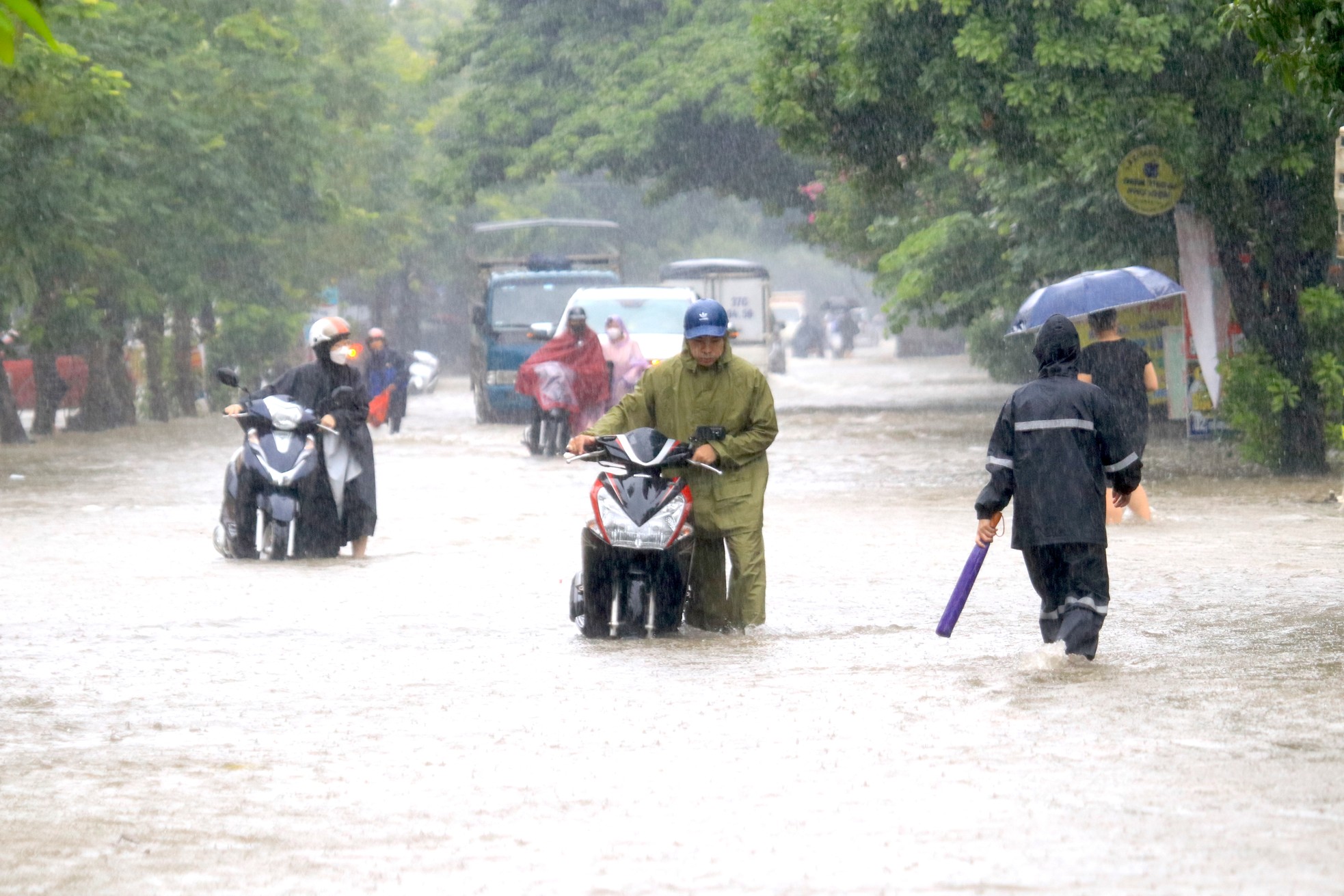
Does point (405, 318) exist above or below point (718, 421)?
above

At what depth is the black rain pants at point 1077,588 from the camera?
818 cm

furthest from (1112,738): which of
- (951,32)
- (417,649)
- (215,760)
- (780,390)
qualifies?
(780,390)

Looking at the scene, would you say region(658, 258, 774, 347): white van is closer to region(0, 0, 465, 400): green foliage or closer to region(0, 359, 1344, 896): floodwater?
region(0, 0, 465, 400): green foliage

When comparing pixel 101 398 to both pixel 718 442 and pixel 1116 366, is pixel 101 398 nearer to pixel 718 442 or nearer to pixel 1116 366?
pixel 1116 366

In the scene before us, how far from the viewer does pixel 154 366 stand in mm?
33688

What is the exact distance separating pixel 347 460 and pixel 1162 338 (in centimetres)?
1093

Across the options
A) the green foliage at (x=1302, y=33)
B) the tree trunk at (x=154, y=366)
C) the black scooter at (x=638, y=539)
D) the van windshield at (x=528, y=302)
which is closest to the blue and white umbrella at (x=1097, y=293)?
the green foliage at (x=1302, y=33)

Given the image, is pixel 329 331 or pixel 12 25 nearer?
pixel 12 25

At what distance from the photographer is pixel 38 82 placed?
20.1 meters

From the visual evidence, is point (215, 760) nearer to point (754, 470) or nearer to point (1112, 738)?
point (1112, 738)

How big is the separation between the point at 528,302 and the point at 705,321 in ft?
73.3

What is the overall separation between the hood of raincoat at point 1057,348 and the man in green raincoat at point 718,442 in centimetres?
138

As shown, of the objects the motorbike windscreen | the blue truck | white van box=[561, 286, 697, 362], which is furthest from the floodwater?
the blue truck

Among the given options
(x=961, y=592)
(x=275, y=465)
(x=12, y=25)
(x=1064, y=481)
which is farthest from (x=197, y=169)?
(x=12, y=25)
